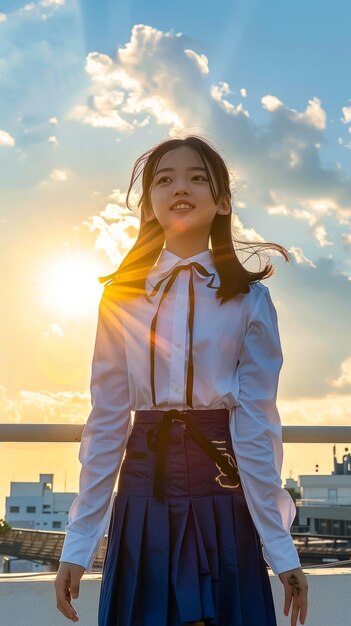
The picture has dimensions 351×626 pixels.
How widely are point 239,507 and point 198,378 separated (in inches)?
12.0

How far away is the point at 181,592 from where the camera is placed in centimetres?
159

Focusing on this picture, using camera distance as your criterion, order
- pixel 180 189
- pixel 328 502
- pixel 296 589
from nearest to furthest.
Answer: pixel 296 589 → pixel 180 189 → pixel 328 502

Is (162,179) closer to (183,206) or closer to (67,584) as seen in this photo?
(183,206)

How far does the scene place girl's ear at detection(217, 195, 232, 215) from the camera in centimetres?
208

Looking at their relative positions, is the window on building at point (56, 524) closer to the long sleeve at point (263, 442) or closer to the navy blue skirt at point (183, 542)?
the navy blue skirt at point (183, 542)

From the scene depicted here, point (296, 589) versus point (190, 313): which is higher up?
point (190, 313)

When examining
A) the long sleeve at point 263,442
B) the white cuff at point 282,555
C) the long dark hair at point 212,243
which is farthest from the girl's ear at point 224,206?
the white cuff at point 282,555

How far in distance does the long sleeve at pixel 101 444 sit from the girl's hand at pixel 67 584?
2 cm

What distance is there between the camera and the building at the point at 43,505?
2562 millimetres

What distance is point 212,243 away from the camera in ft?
6.94

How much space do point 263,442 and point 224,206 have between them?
2.31 ft

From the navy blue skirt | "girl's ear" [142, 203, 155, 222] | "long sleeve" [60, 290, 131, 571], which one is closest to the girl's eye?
"girl's ear" [142, 203, 155, 222]

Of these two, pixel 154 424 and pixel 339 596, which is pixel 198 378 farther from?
pixel 339 596

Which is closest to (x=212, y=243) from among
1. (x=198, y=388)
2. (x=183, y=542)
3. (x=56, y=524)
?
(x=198, y=388)
